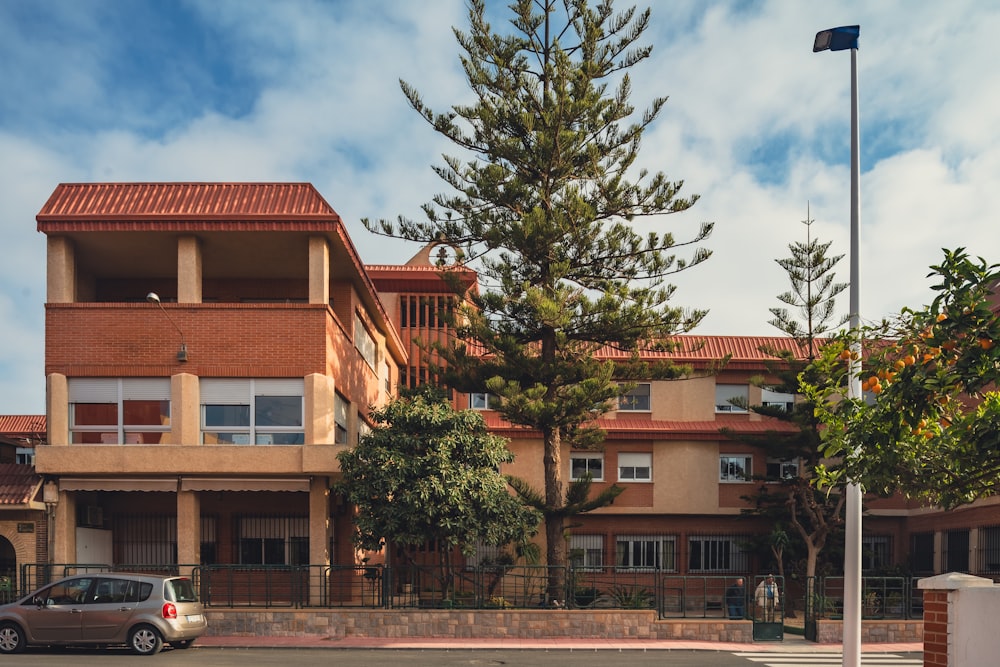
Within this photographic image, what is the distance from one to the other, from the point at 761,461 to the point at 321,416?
17004 mm

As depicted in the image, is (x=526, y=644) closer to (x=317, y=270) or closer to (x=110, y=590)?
(x=110, y=590)

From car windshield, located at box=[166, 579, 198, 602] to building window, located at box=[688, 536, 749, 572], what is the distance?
18.9m

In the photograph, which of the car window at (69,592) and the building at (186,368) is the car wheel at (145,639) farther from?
the building at (186,368)

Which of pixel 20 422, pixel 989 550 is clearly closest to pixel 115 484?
pixel 989 550

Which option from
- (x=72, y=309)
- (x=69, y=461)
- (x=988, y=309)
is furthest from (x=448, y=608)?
(x=988, y=309)

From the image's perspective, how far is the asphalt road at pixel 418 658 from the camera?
54.7 feet

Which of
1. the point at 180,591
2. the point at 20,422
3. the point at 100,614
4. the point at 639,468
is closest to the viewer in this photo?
the point at 100,614

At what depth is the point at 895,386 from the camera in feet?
23.9

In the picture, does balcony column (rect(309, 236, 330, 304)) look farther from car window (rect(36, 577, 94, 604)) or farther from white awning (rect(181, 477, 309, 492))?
car window (rect(36, 577, 94, 604))

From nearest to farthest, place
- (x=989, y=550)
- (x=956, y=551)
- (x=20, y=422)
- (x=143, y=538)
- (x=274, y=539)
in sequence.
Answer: (x=143, y=538) < (x=274, y=539) < (x=989, y=550) < (x=956, y=551) < (x=20, y=422)

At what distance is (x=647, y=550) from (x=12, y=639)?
20.6m

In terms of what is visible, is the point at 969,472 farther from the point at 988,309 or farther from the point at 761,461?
the point at 761,461

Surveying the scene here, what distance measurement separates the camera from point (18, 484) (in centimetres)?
2195

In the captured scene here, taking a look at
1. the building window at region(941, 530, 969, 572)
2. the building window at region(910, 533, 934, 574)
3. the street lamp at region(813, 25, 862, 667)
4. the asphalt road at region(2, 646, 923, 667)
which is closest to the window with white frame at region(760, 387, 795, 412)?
the building window at region(910, 533, 934, 574)
